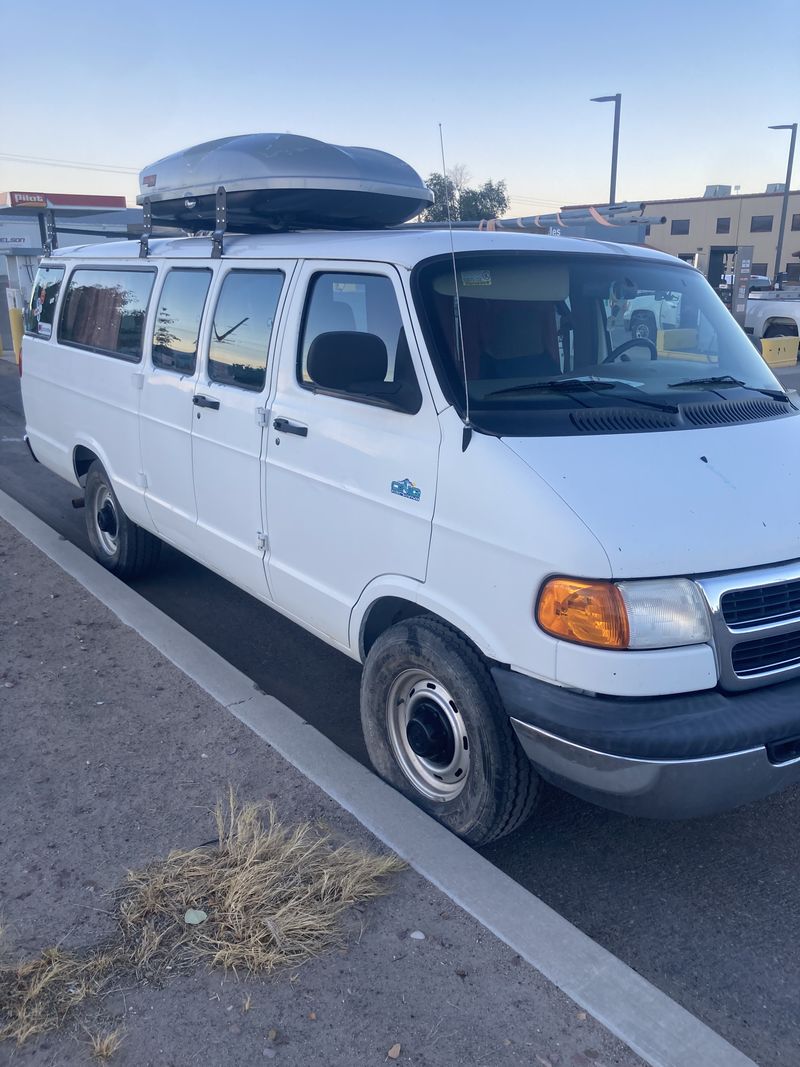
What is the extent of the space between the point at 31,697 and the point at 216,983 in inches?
88.5

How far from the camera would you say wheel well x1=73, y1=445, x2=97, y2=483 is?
6.57 metres

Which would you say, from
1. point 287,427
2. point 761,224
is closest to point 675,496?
point 287,427

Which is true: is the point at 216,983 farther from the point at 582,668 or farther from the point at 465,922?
the point at 582,668

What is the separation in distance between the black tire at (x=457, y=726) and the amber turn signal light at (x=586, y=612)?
0.40 meters

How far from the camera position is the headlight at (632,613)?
9.32ft

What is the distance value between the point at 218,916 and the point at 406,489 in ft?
5.25

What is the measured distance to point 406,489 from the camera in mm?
3473

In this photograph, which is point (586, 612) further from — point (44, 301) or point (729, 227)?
point (729, 227)

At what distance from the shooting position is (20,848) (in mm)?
3293

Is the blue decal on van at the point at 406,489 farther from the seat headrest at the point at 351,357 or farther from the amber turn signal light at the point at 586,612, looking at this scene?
the amber turn signal light at the point at 586,612

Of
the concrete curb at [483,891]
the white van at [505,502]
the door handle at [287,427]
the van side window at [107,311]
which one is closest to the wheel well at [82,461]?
the van side window at [107,311]

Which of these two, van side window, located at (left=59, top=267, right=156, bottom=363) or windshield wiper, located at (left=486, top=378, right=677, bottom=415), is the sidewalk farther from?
van side window, located at (left=59, top=267, right=156, bottom=363)

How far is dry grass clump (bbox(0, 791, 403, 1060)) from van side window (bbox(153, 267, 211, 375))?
8.89 feet

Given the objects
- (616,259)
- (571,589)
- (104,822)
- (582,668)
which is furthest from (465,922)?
(616,259)
